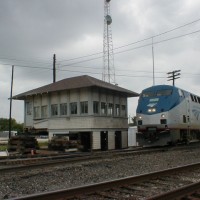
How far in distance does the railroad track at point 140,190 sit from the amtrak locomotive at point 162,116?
11366mm

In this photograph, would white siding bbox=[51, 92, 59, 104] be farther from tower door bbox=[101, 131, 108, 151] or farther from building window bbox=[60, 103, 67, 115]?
tower door bbox=[101, 131, 108, 151]

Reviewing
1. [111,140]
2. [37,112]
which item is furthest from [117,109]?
[37,112]

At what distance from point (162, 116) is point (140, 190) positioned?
14.1m

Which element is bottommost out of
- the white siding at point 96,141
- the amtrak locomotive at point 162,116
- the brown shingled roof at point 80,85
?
the white siding at point 96,141

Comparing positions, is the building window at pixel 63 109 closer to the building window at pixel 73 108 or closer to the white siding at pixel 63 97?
the white siding at pixel 63 97

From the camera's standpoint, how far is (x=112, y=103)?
2948 centimetres

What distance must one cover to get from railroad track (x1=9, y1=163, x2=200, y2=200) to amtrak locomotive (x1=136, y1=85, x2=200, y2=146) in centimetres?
1137

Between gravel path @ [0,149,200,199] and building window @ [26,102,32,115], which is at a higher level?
building window @ [26,102,32,115]

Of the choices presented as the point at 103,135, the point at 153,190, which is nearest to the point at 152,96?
the point at 103,135

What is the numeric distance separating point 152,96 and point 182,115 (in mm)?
2396

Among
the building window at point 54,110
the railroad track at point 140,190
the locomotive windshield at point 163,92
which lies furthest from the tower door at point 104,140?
the railroad track at point 140,190

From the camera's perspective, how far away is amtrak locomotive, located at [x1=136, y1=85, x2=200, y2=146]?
22.1m

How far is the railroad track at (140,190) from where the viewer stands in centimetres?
716

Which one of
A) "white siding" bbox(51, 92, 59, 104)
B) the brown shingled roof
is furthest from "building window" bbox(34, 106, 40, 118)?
"white siding" bbox(51, 92, 59, 104)
